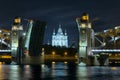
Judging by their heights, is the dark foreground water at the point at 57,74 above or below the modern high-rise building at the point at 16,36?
below

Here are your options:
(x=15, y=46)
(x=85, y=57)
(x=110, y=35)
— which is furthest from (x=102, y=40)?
(x=15, y=46)

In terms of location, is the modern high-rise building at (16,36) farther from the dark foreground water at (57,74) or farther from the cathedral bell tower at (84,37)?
the dark foreground water at (57,74)

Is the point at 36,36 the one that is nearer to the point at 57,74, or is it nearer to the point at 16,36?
the point at 16,36

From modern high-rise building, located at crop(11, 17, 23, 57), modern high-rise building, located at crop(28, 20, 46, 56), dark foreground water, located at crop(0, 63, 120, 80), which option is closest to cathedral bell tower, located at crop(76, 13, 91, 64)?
modern high-rise building, located at crop(28, 20, 46, 56)

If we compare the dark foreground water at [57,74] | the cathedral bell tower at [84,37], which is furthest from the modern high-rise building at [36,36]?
the dark foreground water at [57,74]

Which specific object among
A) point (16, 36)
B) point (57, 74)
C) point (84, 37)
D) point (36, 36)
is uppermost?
point (16, 36)

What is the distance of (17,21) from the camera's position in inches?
7185

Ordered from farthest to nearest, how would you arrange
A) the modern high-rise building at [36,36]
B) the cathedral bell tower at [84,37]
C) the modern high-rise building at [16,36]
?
the modern high-rise building at [16,36] < the modern high-rise building at [36,36] < the cathedral bell tower at [84,37]

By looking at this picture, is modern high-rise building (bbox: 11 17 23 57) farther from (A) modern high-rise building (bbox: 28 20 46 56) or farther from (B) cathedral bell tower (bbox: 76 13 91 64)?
(B) cathedral bell tower (bbox: 76 13 91 64)

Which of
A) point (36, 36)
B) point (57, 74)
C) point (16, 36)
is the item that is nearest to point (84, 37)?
point (36, 36)

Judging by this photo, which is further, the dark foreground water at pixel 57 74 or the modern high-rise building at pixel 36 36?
the modern high-rise building at pixel 36 36

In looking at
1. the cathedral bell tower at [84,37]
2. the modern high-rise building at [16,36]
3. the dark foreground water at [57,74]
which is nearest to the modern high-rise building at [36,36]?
the modern high-rise building at [16,36]

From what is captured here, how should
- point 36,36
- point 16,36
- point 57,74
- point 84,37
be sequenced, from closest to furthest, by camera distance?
point 57,74
point 84,37
point 36,36
point 16,36

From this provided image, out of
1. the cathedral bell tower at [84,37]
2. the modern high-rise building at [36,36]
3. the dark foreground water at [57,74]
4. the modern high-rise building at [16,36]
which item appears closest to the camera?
the dark foreground water at [57,74]
